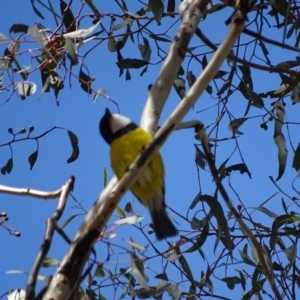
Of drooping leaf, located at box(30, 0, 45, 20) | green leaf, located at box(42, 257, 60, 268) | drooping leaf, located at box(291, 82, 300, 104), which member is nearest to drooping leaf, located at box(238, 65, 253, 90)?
drooping leaf, located at box(291, 82, 300, 104)

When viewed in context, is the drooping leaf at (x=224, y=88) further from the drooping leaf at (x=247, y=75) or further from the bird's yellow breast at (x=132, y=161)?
the bird's yellow breast at (x=132, y=161)

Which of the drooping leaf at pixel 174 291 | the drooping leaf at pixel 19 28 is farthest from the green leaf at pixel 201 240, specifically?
the drooping leaf at pixel 19 28

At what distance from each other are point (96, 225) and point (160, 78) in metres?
0.46

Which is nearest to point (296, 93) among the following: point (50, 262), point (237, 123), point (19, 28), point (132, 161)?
point (237, 123)

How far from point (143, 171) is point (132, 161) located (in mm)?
50

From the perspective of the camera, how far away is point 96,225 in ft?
5.41

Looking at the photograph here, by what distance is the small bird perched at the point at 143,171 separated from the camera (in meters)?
2.43

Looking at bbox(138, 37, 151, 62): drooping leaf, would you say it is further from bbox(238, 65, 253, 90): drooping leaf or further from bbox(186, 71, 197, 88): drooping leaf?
bbox(238, 65, 253, 90): drooping leaf

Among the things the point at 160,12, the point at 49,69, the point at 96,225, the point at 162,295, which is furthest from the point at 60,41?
the point at 96,225

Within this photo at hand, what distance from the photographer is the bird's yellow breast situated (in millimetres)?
2422

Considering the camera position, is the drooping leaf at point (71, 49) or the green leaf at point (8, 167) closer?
the drooping leaf at point (71, 49)

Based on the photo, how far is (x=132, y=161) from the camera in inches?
95.9

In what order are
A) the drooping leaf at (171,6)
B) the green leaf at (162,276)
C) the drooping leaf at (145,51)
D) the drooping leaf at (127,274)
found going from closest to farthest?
the drooping leaf at (127,274) < the green leaf at (162,276) < the drooping leaf at (145,51) < the drooping leaf at (171,6)

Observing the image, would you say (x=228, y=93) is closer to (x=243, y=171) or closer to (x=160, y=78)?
(x=243, y=171)
